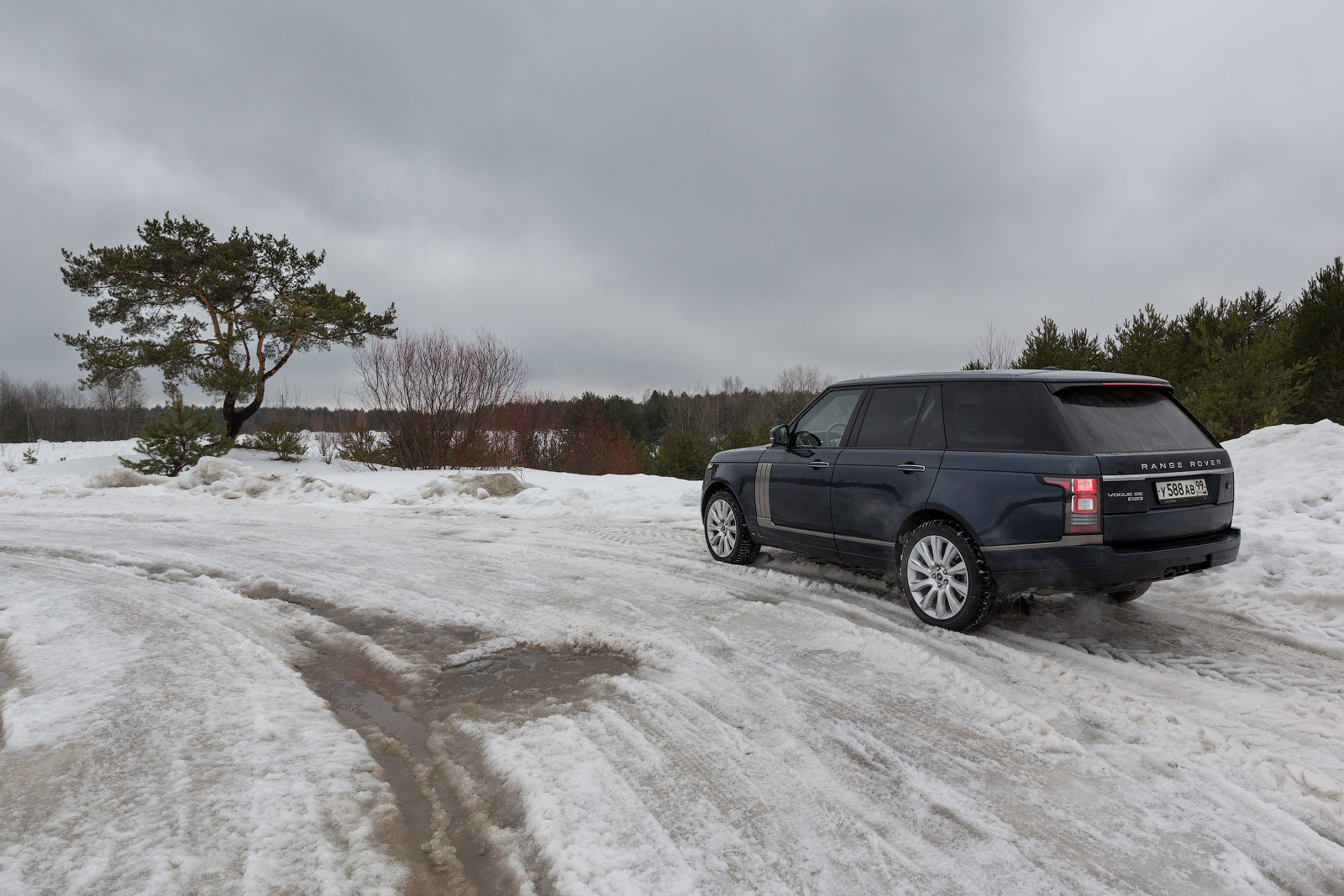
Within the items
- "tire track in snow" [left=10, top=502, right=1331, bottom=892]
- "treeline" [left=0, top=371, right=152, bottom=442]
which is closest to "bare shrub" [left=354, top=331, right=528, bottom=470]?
"tire track in snow" [left=10, top=502, right=1331, bottom=892]

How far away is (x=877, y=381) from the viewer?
5.75 m

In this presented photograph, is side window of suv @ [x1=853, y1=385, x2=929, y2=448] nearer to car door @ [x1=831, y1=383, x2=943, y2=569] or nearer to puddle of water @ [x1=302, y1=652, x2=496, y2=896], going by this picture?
car door @ [x1=831, y1=383, x2=943, y2=569]

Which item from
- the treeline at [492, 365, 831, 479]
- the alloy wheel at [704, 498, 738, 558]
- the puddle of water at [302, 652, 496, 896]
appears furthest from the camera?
the treeline at [492, 365, 831, 479]

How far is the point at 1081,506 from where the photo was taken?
13.5ft

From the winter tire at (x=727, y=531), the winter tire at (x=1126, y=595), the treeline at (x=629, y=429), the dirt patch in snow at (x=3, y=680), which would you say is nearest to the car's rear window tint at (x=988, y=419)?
the winter tire at (x=1126, y=595)

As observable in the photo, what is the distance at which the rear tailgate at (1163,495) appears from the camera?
4145mm

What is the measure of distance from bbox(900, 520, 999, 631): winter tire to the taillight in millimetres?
627

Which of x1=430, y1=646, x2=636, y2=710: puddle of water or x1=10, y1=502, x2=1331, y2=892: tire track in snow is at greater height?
x1=10, y1=502, x2=1331, y2=892: tire track in snow

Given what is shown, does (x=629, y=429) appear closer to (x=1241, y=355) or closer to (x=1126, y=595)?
(x=1241, y=355)

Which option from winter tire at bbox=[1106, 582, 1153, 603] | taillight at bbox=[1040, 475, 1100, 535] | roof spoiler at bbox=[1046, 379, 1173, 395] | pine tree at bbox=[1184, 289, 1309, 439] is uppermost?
pine tree at bbox=[1184, 289, 1309, 439]

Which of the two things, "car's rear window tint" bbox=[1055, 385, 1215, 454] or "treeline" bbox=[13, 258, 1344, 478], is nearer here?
"car's rear window tint" bbox=[1055, 385, 1215, 454]

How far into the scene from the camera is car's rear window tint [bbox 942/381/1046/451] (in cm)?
452

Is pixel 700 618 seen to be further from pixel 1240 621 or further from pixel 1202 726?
pixel 1240 621

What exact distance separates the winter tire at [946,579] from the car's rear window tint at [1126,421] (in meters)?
0.95
